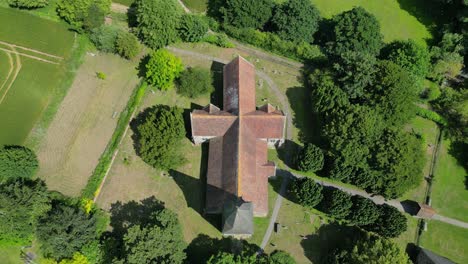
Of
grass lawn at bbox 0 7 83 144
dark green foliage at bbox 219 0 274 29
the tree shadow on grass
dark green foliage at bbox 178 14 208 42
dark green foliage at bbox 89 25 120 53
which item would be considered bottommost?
the tree shadow on grass

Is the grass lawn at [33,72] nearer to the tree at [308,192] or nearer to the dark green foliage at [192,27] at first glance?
the dark green foliage at [192,27]

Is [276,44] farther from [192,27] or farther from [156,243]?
[156,243]

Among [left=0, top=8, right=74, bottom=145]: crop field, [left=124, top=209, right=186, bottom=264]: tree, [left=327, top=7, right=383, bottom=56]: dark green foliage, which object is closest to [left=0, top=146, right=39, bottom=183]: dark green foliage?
[left=0, top=8, right=74, bottom=145]: crop field

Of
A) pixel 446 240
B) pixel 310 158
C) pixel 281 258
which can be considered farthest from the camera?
pixel 446 240

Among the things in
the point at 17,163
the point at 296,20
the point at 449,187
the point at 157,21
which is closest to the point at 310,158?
the point at 296,20

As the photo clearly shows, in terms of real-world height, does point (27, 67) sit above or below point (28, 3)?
below

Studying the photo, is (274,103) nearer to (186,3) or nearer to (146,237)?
(186,3)

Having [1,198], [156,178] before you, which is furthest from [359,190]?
[1,198]

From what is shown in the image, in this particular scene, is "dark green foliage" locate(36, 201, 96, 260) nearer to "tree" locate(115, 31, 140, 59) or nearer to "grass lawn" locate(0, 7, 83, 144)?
"grass lawn" locate(0, 7, 83, 144)
